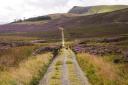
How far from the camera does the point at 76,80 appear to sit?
2550 cm

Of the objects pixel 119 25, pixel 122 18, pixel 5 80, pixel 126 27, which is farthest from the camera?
pixel 122 18

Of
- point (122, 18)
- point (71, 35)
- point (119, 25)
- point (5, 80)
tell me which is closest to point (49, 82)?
point (5, 80)

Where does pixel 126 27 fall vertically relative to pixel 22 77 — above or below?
below

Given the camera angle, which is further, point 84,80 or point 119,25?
point 119,25

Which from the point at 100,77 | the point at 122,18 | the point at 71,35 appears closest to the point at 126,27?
the point at 71,35

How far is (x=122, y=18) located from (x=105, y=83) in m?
179

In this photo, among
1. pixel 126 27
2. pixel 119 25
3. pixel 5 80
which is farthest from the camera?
pixel 119 25

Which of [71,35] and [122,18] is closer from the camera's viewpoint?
[71,35]

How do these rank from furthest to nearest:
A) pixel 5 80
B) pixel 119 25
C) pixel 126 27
→ pixel 119 25 < pixel 126 27 < pixel 5 80

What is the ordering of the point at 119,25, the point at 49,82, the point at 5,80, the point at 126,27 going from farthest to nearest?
the point at 119,25, the point at 126,27, the point at 49,82, the point at 5,80

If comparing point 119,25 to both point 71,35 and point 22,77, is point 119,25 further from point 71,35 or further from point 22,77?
point 22,77

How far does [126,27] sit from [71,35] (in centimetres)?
2227

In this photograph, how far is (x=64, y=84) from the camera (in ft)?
77.3

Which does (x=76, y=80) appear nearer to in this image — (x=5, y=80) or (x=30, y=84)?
(x=30, y=84)
